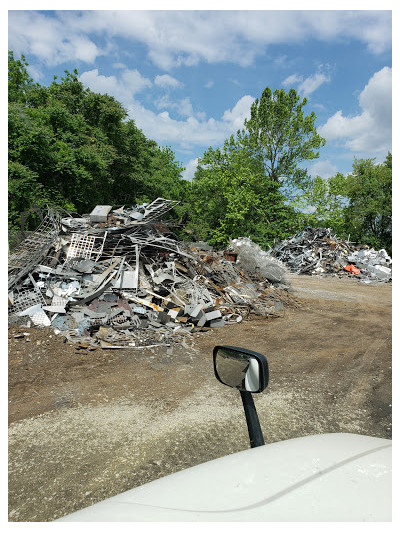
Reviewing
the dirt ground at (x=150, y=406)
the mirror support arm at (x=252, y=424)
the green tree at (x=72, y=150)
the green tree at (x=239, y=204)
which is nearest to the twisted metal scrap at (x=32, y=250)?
the dirt ground at (x=150, y=406)

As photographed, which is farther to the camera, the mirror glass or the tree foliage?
the tree foliage

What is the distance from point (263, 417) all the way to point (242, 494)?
3.44 metres

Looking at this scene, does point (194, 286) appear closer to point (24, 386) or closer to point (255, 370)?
point (24, 386)

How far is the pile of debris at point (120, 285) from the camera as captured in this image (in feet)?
25.6

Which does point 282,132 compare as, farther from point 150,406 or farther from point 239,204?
point 150,406

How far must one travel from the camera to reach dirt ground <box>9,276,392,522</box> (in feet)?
10.7

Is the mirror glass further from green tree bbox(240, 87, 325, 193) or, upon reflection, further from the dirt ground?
green tree bbox(240, 87, 325, 193)

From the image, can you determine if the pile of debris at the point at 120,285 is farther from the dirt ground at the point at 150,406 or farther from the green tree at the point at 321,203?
the green tree at the point at 321,203

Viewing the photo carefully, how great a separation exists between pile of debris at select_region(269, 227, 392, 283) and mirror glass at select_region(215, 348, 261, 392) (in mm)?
20490

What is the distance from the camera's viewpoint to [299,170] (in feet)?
99.3

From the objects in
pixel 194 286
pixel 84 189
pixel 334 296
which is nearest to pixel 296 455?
pixel 194 286

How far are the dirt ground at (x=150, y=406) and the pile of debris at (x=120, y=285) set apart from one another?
559 millimetres

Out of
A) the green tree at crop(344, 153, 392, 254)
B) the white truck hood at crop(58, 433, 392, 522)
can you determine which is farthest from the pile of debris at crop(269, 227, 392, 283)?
the white truck hood at crop(58, 433, 392, 522)

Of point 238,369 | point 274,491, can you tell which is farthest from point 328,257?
point 274,491
